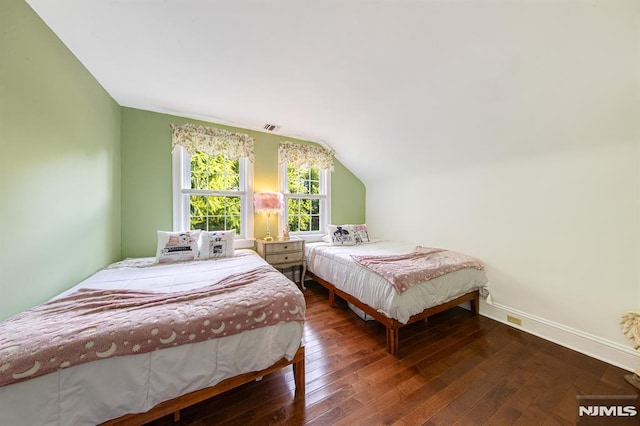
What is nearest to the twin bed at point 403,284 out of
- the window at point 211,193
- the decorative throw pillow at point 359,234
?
the decorative throw pillow at point 359,234

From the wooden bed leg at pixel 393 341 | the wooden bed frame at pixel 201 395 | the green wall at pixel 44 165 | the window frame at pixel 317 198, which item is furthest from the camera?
the window frame at pixel 317 198

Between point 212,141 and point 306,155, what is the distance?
55.0 inches

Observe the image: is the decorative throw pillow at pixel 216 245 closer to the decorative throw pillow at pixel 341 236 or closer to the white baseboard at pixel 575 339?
the decorative throw pillow at pixel 341 236

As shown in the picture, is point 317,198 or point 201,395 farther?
point 317,198

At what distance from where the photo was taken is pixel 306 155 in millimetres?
3553

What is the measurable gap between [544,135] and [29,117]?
12.5 feet

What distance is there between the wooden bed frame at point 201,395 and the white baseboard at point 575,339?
2.28 m

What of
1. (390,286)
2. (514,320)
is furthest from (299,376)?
(514,320)

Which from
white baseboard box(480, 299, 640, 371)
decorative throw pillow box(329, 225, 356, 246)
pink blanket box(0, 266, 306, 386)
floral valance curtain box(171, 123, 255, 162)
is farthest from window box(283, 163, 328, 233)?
white baseboard box(480, 299, 640, 371)

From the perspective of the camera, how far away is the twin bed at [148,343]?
859 mm

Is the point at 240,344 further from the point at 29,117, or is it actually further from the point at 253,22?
the point at 253,22

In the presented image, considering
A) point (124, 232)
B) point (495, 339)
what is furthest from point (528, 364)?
point (124, 232)

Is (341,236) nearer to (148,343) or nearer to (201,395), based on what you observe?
(201,395)

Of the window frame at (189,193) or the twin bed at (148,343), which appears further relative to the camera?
the window frame at (189,193)
